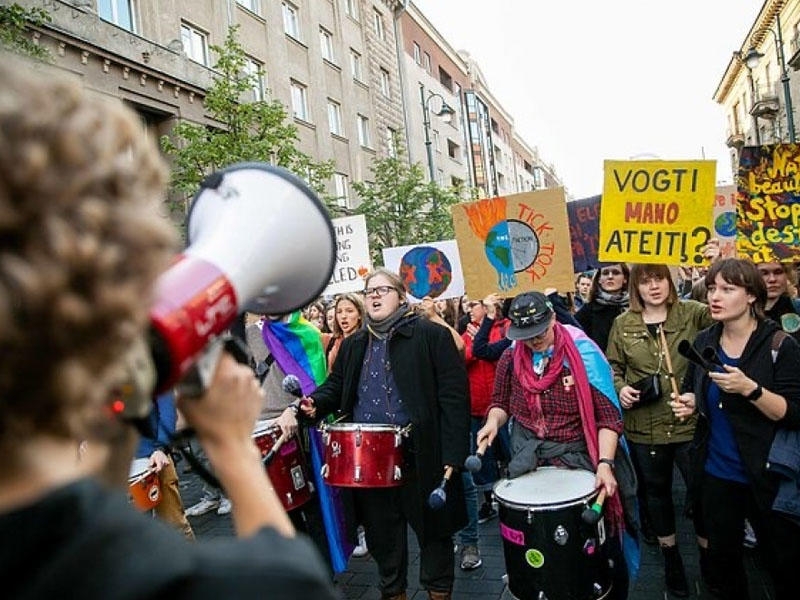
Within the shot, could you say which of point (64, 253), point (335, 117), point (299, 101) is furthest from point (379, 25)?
point (64, 253)

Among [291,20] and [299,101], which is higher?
[291,20]

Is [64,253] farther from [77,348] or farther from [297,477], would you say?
[297,477]

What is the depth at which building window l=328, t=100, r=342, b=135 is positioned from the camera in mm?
24875

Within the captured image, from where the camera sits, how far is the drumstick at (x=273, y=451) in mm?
3871

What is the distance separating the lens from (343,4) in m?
26.9

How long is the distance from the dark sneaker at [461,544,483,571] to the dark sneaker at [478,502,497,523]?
94 centimetres

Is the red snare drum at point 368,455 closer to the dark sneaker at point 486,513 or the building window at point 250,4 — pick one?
the dark sneaker at point 486,513

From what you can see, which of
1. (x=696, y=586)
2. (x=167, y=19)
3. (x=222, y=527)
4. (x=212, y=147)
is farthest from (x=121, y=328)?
(x=167, y=19)

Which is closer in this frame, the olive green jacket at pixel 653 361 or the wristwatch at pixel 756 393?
the wristwatch at pixel 756 393

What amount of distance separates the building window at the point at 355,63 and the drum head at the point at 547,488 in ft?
84.9

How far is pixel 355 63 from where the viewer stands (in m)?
28.0

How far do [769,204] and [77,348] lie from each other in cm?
524

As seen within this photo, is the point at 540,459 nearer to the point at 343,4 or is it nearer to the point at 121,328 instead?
the point at 121,328

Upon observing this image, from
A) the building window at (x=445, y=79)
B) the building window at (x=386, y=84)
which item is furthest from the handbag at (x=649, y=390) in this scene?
the building window at (x=445, y=79)
